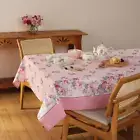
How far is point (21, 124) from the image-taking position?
344cm

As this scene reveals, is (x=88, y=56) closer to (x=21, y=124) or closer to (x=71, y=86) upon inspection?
(x=71, y=86)

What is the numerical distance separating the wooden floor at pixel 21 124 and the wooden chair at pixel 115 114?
512 millimetres

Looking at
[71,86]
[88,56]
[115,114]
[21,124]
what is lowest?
[21,124]

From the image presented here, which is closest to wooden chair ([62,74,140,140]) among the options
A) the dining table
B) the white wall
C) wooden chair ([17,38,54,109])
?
the dining table

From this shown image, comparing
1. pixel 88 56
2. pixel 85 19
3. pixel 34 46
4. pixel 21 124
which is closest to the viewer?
pixel 88 56

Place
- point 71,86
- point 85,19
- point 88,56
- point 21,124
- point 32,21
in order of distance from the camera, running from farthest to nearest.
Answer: point 85,19
point 32,21
point 21,124
point 88,56
point 71,86

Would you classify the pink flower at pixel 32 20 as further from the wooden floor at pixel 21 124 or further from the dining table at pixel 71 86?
the dining table at pixel 71 86

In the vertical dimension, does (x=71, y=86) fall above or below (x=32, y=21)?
below

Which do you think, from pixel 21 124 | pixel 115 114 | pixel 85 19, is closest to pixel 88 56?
pixel 115 114

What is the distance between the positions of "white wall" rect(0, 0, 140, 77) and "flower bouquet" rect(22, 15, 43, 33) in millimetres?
96

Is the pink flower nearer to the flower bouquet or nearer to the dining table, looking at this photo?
the flower bouquet

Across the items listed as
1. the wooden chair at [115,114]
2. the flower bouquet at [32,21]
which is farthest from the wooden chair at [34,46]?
the wooden chair at [115,114]

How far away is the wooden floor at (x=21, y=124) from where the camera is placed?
10.3 feet

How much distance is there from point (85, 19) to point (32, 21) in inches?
30.6
